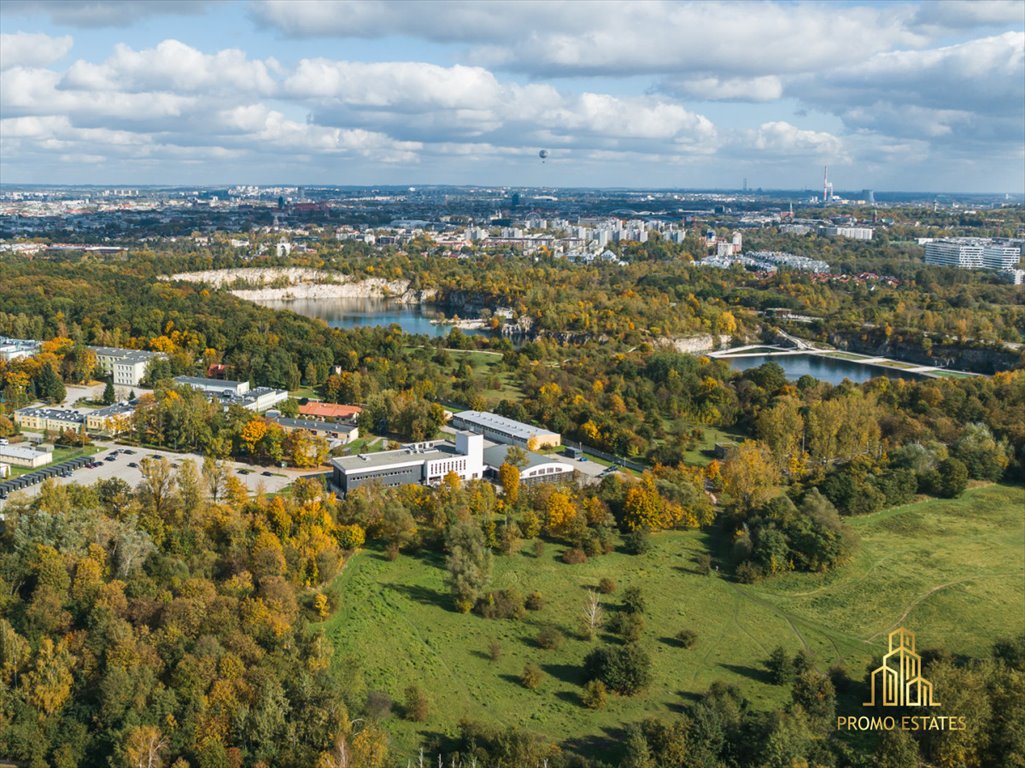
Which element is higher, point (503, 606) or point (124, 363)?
point (124, 363)

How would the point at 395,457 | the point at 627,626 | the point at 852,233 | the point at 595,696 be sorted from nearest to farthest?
the point at 595,696
the point at 627,626
the point at 395,457
the point at 852,233

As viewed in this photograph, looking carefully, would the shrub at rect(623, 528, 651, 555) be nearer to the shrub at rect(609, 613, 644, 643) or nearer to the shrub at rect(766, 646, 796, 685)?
the shrub at rect(609, 613, 644, 643)

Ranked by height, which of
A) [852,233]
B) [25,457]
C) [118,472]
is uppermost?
[852,233]

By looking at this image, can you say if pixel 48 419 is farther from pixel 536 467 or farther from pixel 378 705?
pixel 378 705

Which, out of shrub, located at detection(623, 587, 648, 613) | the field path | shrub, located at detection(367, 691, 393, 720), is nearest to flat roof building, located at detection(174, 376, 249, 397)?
shrub, located at detection(623, 587, 648, 613)

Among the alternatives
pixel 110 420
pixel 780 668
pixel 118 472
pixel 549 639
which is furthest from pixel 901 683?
pixel 110 420

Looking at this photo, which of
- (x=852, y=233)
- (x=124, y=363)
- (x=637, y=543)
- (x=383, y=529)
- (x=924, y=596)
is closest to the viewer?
(x=924, y=596)

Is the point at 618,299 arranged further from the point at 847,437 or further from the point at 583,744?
the point at 583,744

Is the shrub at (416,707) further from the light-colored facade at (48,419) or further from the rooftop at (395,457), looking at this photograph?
the light-colored facade at (48,419)
